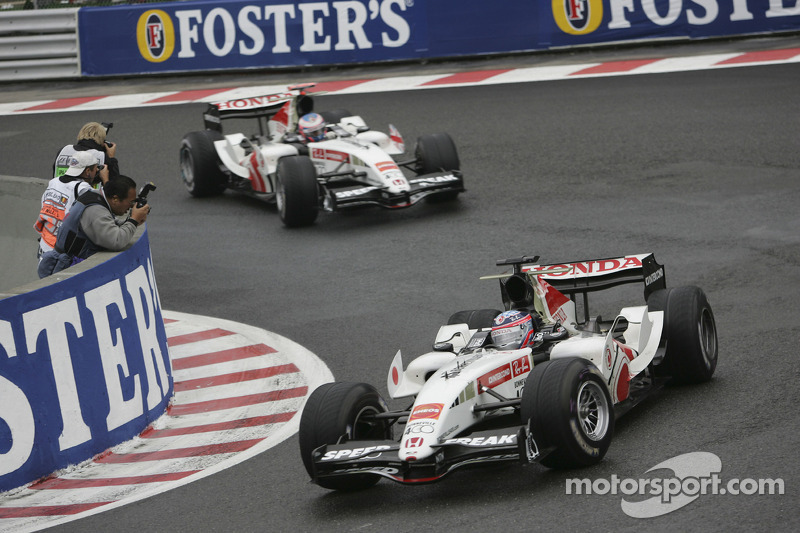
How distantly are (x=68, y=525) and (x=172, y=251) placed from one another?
22.1 ft

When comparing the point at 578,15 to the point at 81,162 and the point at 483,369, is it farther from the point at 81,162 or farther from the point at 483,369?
the point at 483,369

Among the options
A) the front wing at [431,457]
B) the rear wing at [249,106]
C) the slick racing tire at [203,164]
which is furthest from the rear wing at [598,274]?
the slick racing tire at [203,164]

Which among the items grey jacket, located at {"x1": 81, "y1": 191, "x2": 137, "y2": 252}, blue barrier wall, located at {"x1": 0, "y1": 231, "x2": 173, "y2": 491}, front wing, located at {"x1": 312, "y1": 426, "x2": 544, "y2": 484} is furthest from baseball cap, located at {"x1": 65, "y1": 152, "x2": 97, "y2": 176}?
front wing, located at {"x1": 312, "y1": 426, "x2": 544, "y2": 484}

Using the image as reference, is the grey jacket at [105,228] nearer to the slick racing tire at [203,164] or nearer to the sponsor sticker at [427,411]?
the sponsor sticker at [427,411]

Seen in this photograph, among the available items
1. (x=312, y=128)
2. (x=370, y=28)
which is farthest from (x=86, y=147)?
(x=370, y=28)

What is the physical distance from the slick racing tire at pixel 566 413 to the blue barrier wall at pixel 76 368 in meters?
2.99

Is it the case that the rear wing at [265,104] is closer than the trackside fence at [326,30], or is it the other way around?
the rear wing at [265,104]

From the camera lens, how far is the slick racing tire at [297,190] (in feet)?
44.5

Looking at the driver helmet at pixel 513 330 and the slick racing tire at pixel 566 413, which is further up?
the driver helmet at pixel 513 330

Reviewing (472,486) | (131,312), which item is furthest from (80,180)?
(472,486)

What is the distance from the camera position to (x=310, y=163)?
45.0ft

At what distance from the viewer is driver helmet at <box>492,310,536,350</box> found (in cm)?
748

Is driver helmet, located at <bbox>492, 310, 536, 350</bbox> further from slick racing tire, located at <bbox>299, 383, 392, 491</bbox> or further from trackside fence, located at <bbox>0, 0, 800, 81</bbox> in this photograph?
trackside fence, located at <bbox>0, 0, 800, 81</bbox>

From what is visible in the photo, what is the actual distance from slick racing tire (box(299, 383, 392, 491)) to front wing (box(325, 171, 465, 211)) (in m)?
6.43
